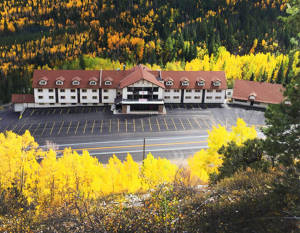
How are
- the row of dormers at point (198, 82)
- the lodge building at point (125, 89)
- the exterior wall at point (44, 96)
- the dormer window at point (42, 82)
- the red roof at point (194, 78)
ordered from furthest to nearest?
the red roof at point (194, 78) < the row of dormers at point (198, 82) < the exterior wall at point (44, 96) < the dormer window at point (42, 82) < the lodge building at point (125, 89)

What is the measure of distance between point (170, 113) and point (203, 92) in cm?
1342

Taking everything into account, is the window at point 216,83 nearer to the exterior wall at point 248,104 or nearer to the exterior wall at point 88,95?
the exterior wall at point 248,104

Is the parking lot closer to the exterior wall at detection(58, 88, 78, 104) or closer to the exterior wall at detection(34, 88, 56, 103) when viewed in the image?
the exterior wall at detection(58, 88, 78, 104)

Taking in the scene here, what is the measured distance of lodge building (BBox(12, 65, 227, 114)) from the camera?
73938mm

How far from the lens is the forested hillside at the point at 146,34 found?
126312 millimetres

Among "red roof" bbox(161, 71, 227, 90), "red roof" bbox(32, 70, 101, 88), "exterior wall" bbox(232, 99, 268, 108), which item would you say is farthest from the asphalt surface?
"red roof" bbox(32, 70, 101, 88)

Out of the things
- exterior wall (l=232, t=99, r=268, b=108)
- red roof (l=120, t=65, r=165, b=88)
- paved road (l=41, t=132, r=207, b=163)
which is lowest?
paved road (l=41, t=132, r=207, b=163)

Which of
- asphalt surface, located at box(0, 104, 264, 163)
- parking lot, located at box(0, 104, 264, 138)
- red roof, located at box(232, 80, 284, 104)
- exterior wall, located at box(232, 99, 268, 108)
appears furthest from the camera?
exterior wall, located at box(232, 99, 268, 108)

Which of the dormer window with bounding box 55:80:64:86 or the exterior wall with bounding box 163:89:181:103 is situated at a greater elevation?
Result: the dormer window with bounding box 55:80:64:86

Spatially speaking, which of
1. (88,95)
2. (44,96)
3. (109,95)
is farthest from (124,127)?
(44,96)

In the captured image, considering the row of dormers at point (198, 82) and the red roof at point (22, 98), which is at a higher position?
the row of dormers at point (198, 82)

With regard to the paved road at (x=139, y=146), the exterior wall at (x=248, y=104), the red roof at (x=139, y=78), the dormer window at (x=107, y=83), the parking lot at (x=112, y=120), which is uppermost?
the red roof at (x=139, y=78)

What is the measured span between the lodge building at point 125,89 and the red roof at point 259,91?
4768mm

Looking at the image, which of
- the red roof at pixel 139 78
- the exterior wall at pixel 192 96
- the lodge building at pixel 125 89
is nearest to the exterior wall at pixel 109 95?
the lodge building at pixel 125 89
